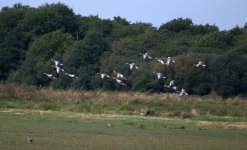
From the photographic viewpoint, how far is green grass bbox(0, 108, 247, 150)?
20.9 meters

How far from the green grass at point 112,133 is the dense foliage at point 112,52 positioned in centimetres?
2093

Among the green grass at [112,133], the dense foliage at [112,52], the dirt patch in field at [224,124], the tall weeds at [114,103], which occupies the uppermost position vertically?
the dense foliage at [112,52]

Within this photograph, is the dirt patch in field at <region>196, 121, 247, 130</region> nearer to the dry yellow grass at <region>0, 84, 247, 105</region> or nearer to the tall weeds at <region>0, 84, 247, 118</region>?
the tall weeds at <region>0, 84, 247, 118</region>

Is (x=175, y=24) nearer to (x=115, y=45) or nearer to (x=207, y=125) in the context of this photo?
(x=115, y=45)

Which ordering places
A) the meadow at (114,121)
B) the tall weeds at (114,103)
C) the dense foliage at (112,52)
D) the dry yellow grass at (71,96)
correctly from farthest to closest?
1. the dense foliage at (112,52)
2. the dry yellow grass at (71,96)
3. the tall weeds at (114,103)
4. the meadow at (114,121)

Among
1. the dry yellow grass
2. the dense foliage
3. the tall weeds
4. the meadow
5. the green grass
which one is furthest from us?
the dense foliage

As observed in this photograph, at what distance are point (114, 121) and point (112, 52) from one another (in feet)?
111

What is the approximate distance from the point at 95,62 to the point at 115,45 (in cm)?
441

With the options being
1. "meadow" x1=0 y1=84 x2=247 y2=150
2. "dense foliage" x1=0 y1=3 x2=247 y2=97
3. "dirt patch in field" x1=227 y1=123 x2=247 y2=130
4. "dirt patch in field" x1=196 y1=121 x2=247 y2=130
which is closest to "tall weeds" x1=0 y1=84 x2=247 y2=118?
"meadow" x1=0 y1=84 x2=247 y2=150

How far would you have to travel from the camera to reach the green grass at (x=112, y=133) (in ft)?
68.6

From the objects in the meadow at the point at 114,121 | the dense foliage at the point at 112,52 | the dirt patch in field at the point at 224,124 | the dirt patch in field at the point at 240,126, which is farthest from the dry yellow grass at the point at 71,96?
the dense foliage at the point at 112,52

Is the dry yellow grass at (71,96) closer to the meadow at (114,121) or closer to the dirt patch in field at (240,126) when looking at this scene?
the meadow at (114,121)

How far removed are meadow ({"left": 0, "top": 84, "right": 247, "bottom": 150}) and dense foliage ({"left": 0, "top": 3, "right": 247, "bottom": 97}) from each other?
9812mm

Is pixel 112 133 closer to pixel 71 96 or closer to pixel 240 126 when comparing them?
pixel 240 126
